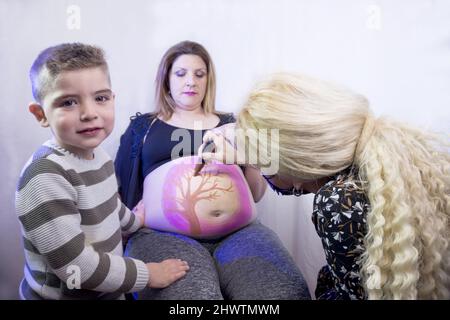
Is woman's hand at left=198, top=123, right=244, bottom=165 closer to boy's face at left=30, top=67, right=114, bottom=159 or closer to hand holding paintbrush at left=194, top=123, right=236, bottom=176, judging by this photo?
hand holding paintbrush at left=194, top=123, right=236, bottom=176

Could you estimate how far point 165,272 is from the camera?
938 mm

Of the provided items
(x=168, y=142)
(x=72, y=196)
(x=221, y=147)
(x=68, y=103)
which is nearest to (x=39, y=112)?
(x=68, y=103)

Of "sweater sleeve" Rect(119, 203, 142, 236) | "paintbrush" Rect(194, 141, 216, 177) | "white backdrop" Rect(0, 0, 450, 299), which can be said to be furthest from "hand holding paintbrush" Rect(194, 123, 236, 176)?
"sweater sleeve" Rect(119, 203, 142, 236)

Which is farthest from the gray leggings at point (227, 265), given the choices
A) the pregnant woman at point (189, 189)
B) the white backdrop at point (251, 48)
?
A: the white backdrop at point (251, 48)

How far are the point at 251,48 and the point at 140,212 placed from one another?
62 cm

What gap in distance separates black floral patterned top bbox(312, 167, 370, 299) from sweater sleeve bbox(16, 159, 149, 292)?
488mm

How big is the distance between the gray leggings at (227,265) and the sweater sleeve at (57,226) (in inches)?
7.1

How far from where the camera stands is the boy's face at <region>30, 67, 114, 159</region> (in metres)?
0.82

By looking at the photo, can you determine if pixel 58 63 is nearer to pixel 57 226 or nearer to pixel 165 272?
pixel 57 226

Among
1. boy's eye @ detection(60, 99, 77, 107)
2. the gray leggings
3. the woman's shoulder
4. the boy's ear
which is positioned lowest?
the gray leggings

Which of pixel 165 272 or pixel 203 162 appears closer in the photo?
pixel 165 272

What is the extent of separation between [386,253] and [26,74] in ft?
3.33

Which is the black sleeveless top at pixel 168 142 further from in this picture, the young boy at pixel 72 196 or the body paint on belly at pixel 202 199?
the young boy at pixel 72 196
